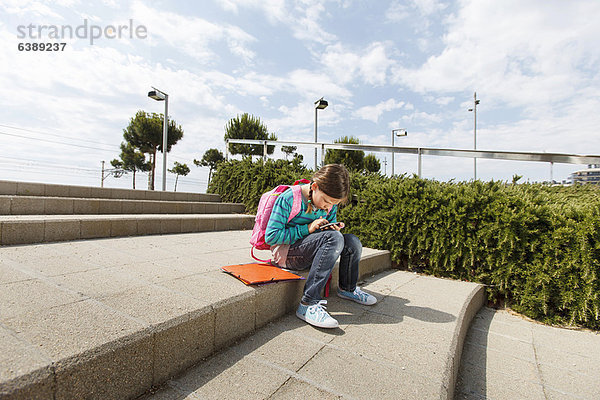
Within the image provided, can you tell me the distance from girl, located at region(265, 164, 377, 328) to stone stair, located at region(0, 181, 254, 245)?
82.6 inches

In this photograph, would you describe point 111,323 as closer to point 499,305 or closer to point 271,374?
point 271,374

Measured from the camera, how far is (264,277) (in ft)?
6.26

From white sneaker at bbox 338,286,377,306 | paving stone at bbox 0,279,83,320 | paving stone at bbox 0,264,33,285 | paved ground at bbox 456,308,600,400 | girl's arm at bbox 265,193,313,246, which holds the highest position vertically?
girl's arm at bbox 265,193,313,246

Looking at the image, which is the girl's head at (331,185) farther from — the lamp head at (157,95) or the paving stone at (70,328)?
the lamp head at (157,95)

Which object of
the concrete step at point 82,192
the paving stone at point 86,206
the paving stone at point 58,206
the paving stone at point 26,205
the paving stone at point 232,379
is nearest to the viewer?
the paving stone at point 232,379

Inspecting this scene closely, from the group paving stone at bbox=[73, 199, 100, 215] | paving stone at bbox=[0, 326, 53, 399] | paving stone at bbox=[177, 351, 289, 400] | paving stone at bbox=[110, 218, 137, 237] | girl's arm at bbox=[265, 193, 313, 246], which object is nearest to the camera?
paving stone at bbox=[0, 326, 53, 399]

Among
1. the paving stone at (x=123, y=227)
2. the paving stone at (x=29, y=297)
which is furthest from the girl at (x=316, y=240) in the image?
the paving stone at (x=123, y=227)

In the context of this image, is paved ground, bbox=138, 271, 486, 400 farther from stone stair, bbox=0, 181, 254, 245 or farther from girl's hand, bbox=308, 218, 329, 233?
stone stair, bbox=0, 181, 254, 245

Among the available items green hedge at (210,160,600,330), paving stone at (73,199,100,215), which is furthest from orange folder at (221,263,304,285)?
paving stone at (73,199,100,215)

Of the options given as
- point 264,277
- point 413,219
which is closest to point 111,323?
point 264,277

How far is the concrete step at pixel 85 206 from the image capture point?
3432 millimetres

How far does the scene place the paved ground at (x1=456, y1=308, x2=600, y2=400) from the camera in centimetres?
174

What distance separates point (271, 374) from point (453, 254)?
2.58 metres

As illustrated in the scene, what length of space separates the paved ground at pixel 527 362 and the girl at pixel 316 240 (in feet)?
2.55
